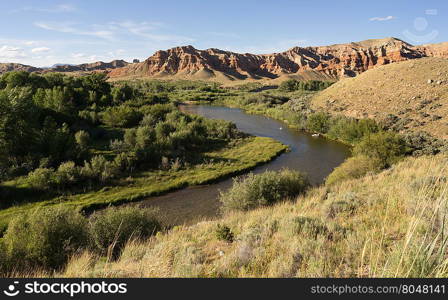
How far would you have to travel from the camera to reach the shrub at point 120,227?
367 inches

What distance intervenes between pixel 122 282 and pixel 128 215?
8583 mm

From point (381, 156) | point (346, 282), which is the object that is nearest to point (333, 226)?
point (346, 282)

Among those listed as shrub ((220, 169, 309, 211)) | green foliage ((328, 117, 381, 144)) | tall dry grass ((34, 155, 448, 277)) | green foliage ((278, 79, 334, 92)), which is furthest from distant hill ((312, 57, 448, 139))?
green foliage ((278, 79, 334, 92))

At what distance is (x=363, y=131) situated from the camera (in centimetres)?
3694

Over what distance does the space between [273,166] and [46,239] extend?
2553cm

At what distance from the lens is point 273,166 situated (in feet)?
101

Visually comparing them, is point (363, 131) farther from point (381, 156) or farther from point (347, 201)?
Answer: point (347, 201)

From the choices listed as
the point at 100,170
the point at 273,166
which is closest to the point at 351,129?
the point at 273,166

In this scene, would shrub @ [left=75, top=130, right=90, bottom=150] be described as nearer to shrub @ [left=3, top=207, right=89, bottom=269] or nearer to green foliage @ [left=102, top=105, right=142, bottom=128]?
green foliage @ [left=102, top=105, right=142, bottom=128]

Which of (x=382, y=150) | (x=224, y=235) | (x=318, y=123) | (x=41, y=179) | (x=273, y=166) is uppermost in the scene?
(x=318, y=123)

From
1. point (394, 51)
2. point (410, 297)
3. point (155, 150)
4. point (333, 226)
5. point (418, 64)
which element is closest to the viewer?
point (410, 297)

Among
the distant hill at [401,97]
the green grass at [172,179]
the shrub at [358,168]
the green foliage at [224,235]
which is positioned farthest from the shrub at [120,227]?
the distant hill at [401,97]

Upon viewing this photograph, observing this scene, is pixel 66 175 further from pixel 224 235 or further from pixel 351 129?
pixel 351 129

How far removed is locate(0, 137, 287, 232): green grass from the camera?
65.1 ft
